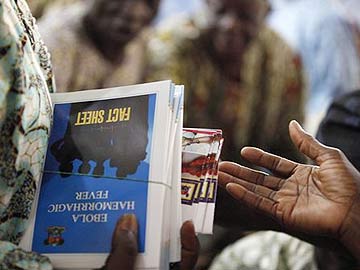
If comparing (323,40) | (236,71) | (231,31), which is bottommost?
(236,71)

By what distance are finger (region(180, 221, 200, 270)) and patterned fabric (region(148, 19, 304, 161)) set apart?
70.3 inches

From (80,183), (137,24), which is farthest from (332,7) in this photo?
(80,183)

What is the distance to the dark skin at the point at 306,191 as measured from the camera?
95 cm

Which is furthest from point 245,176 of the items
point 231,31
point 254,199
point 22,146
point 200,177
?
point 231,31

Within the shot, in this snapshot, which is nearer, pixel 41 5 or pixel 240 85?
pixel 41 5

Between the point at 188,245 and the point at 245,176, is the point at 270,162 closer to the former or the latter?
the point at 245,176

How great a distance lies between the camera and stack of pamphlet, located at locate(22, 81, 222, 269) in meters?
0.81

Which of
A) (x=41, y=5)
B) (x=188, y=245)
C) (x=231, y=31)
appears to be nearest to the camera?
(x=188, y=245)

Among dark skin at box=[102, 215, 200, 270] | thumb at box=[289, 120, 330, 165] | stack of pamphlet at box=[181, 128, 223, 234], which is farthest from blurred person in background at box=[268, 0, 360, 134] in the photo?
dark skin at box=[102, 215, 200, 270]

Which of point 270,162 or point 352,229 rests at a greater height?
point 270,162

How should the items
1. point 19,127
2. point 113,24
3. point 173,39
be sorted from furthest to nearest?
1. point 173,39
2. point 113,24
3. point 19,127

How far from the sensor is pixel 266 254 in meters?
1.82

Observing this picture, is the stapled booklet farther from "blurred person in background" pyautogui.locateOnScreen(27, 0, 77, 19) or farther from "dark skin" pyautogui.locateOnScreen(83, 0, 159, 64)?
"dark skin" pyautogui.locateOnScreen(83, 0, 159, 64)

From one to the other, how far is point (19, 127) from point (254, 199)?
1.28 feet
